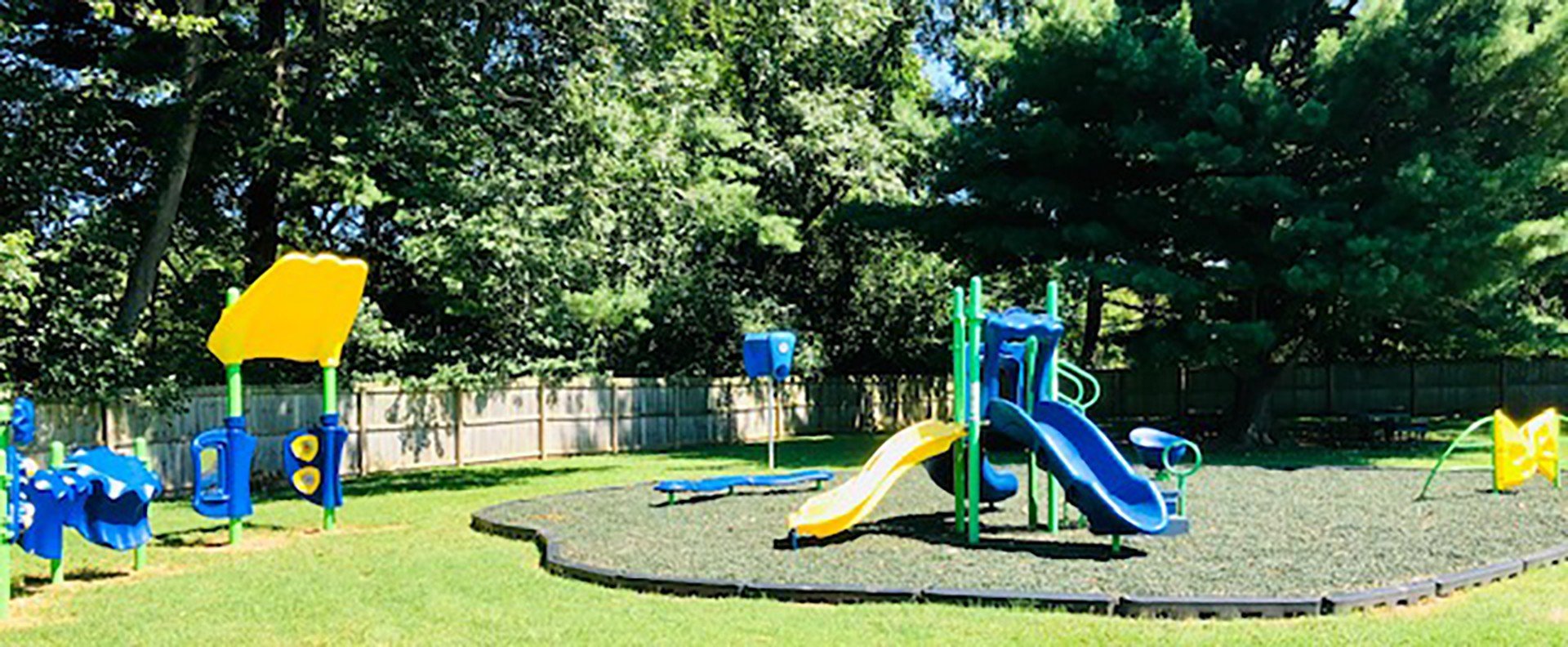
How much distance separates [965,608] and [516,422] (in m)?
16.2

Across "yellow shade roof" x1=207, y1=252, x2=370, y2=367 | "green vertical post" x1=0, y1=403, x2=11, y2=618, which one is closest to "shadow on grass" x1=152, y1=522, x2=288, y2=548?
"yellow shade roof" x1=207, y1=252, x2=370, y2=367

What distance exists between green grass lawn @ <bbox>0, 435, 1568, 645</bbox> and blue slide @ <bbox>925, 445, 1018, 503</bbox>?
12.0 feet

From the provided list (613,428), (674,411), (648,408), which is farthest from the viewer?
(674,411)

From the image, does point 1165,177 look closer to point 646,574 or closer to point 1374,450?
point 1374,450

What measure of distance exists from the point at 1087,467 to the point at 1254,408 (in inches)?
590

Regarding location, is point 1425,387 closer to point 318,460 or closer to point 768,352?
point 768,352

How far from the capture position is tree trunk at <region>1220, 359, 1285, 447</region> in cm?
2447

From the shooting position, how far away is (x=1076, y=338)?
36469 mm

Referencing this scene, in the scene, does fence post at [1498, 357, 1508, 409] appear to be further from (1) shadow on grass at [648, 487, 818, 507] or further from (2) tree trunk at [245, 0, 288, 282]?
(2) tree trunk at [245, 0, 288, 282]

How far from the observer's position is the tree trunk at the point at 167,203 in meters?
18.1

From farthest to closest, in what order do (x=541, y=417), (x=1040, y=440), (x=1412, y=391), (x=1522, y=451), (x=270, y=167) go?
(x=1412, y=391), (x=541, y=417), (x=270, y=167), (x=1522, y=451), (x=1040, y=440)

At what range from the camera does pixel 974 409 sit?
37.9ft

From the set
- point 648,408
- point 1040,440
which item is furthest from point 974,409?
point 648,408

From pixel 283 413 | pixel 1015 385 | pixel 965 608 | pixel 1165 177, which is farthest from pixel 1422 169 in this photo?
pixel 283 413
